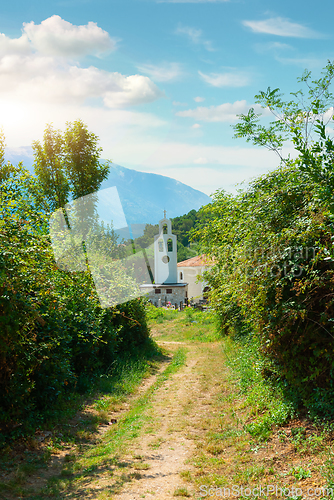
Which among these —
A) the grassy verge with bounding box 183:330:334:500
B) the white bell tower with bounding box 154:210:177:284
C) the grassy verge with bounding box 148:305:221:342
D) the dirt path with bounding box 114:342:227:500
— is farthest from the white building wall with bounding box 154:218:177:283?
the grassy verge with bounding box 183:330:334:500

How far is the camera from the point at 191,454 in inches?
198

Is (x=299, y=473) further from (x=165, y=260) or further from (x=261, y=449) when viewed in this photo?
(x=165, y=260)

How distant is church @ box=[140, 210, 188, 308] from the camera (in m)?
36.6

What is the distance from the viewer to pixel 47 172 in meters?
13.5

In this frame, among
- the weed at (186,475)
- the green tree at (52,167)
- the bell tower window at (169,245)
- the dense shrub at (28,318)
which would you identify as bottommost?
the weed at (186,475)

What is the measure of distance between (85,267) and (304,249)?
6.45 meters

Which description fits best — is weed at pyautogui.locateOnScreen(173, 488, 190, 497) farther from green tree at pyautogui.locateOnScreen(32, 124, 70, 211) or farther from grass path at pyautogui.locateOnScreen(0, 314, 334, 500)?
green tree at pyautogui.locateOnScreen(32, 124, 70, 211)

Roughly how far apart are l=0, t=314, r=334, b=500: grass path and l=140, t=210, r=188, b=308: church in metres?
28.6

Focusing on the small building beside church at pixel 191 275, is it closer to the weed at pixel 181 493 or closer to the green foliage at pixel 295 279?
the green foliage at pixel 295 279

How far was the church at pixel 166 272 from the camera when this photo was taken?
120 ft

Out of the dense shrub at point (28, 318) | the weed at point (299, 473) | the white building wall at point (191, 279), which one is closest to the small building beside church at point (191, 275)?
the white building wall at point (191, 279)

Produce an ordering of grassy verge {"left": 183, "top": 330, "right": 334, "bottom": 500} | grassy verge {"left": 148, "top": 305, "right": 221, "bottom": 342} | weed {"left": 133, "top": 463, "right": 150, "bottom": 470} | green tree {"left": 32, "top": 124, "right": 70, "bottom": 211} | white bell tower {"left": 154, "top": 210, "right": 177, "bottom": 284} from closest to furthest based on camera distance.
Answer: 1. grassy verge {"left": 183, "top": 330, "right": 334, "bottom": 500}
2. weed {"left": 133, "top": 463, "right": 150, "bottom": 470}
3. green tree {"left": 32, "top": 124, "right": 70, "bottom": 211}
4. grassy verge {"left": 148, "top": 305, "right": 221, "bottom": 342}
5. white bell tower {"left": 154, "top": 210, "right": 177, "bottom": 284}

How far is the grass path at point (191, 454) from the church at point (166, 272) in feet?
93.7

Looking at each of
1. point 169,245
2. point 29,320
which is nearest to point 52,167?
point 29,320
